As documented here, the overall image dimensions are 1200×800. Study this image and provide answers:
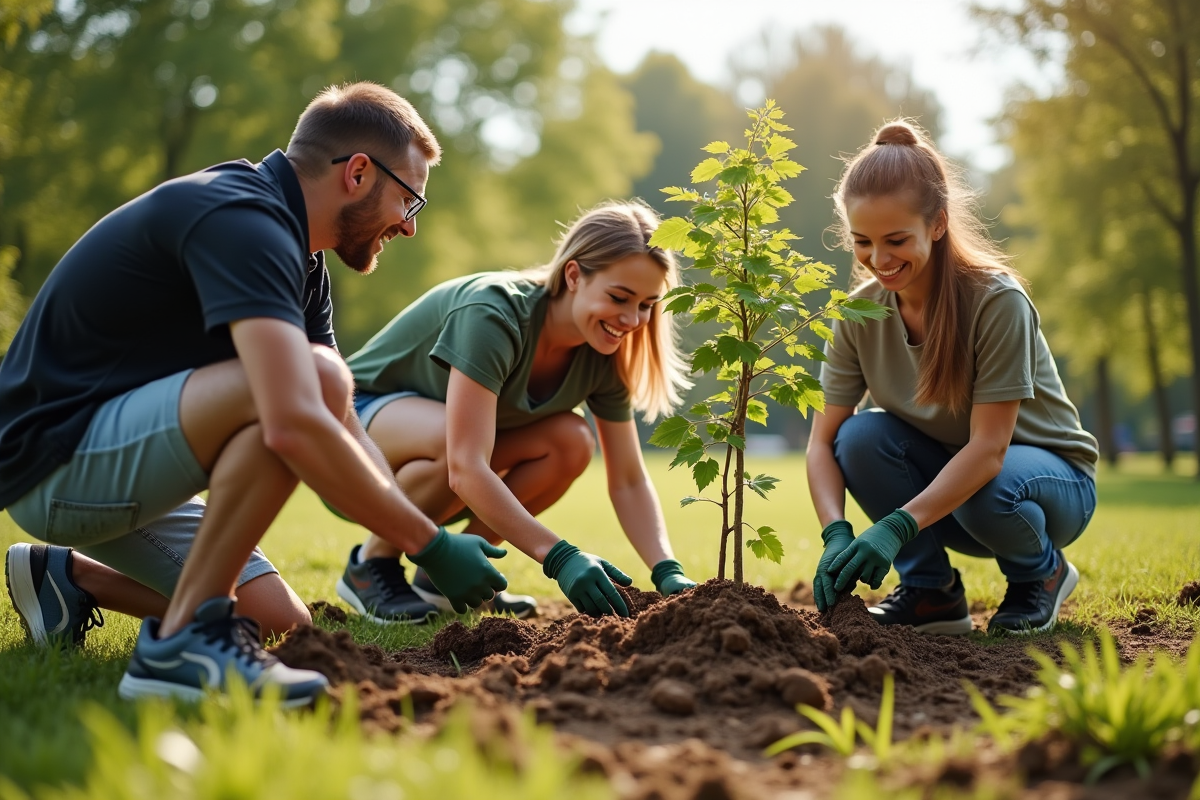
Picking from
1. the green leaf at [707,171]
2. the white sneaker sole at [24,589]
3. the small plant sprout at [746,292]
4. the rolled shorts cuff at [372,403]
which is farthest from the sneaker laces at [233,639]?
the rolled shorts cuff at [372,403]

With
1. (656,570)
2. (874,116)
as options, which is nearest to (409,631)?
(656,570)

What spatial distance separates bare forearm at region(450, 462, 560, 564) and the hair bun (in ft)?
6.46

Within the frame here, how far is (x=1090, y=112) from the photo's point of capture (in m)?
17.0

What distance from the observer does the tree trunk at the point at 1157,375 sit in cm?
1961

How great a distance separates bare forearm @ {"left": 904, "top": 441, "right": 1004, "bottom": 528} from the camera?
11.8 feet

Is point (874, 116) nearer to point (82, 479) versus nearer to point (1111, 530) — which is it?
point (1111, 530)

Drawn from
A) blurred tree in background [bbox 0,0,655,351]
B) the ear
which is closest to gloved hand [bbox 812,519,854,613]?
the ear

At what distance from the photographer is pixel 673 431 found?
334 cm

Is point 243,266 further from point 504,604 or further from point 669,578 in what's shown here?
point 504,604

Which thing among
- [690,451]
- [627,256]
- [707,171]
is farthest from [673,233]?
[690,451]

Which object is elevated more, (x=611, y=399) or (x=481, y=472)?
(x=611, y=399)

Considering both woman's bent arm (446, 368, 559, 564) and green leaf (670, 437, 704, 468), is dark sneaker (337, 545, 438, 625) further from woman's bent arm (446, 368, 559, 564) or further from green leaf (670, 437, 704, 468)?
green leaf (670, 437, 704, 468)

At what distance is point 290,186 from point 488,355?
1057 mm

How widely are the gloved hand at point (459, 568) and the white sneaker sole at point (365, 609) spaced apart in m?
1.25
